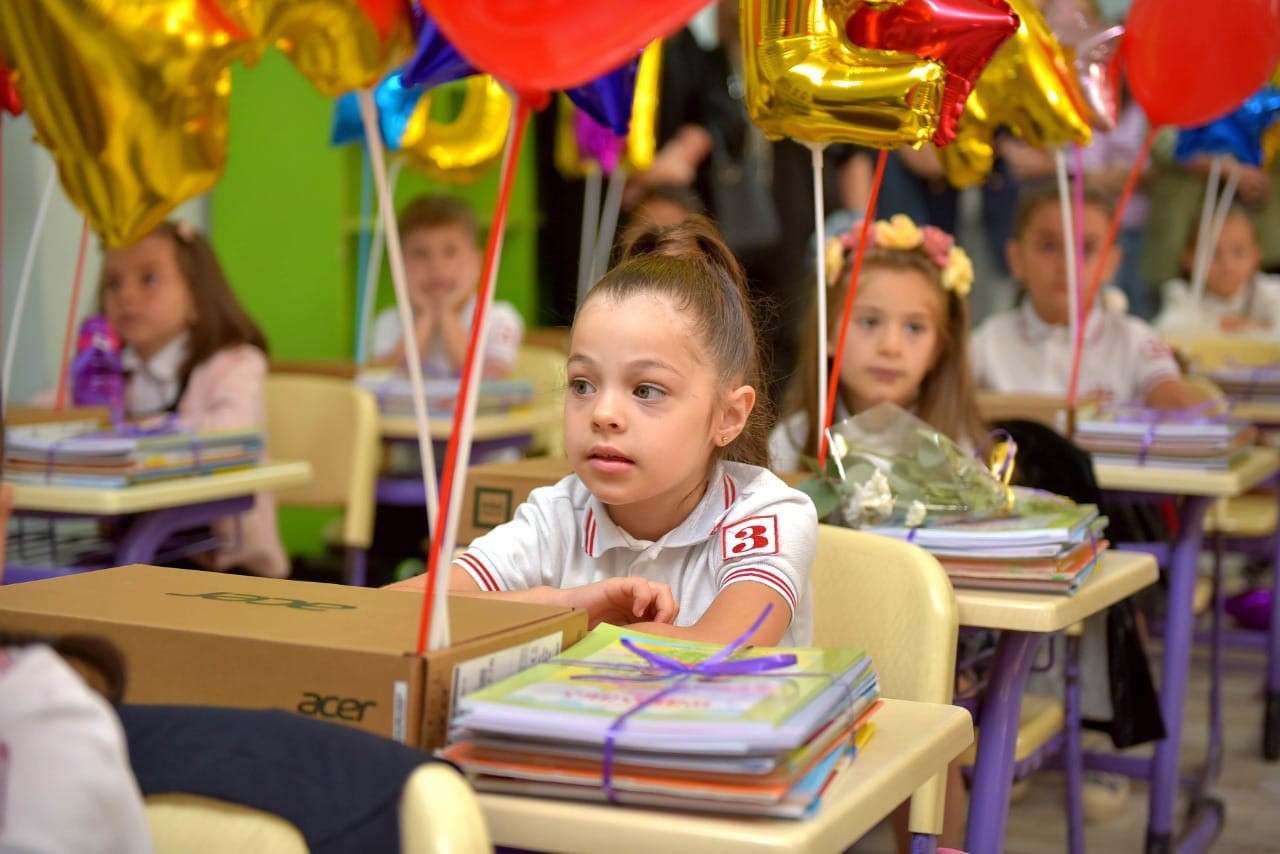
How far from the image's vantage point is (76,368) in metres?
3.18

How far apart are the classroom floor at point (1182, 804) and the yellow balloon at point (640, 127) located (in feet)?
4.90

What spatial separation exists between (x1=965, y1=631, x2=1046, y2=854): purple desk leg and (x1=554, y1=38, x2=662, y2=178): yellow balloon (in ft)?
3.62

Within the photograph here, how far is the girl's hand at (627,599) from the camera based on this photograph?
139 cm

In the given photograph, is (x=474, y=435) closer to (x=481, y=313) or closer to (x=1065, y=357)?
(x=1065, y=357)

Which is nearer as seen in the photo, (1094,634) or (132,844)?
(132,844)

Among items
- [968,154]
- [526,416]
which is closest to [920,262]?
[968,154]

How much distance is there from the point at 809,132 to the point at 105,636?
39.5 inches

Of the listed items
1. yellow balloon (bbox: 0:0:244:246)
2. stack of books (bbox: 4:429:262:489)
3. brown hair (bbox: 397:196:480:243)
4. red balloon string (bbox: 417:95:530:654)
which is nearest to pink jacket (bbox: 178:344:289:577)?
stack of books (bbox: 4:429:262:489)

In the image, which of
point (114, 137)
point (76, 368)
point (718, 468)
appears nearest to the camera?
point (114, 137)

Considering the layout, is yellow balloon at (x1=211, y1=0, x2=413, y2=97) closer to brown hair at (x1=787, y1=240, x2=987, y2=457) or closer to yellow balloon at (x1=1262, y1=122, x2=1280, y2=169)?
brown hair at (x1=787, y1=240, x2=987, y2=457)

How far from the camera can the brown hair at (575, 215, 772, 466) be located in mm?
1605

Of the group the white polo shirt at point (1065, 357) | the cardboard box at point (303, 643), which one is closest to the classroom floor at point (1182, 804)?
the white polo shirt at point (1065, 357)

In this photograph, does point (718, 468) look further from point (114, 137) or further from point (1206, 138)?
point (1206, 138)

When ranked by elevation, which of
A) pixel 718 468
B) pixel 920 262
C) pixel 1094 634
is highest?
pixel 920 262
